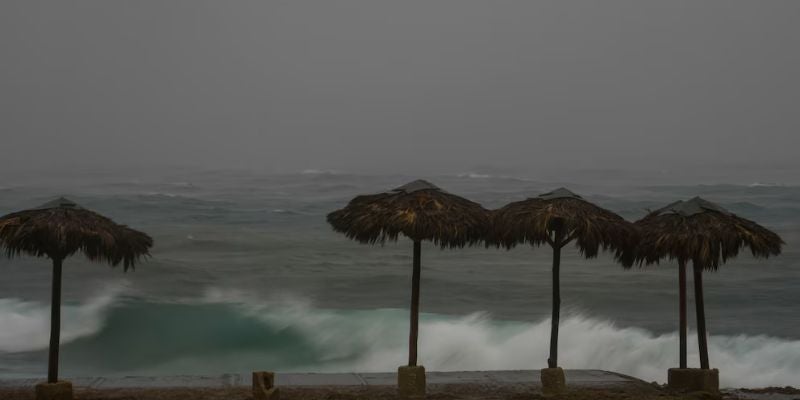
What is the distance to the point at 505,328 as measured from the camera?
1409 inches

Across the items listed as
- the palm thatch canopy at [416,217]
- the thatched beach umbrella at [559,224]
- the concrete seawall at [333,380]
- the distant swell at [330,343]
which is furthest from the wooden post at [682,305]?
the distant swell at [330,343]

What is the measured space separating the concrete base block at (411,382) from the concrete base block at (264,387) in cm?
236

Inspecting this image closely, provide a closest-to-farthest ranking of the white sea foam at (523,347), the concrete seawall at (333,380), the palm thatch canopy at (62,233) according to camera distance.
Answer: the palm thatch canopy at (62,233) < the concrete seawall at (333,380) < the white sea foam at (523,347)

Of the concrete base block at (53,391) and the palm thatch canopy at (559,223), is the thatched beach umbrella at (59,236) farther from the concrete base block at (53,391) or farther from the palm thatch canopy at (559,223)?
the palm thatch canopy at (559,223)

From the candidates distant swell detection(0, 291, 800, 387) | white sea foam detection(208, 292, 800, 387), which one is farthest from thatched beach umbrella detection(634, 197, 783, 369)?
distant swell detection(0, 291, 800, 387)

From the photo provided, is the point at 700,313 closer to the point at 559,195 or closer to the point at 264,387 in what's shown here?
the point at 559,195

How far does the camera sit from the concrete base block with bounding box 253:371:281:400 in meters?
13.8

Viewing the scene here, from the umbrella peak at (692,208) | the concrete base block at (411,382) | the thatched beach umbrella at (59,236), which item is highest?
the umbrella peak at (692,208)

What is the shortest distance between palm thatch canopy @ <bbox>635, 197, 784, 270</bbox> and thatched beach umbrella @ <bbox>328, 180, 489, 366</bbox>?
257 cm

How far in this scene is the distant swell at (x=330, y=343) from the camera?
30594 mm

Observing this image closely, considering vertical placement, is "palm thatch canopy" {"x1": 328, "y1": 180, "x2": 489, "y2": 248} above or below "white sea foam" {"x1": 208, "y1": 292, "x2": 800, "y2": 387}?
above

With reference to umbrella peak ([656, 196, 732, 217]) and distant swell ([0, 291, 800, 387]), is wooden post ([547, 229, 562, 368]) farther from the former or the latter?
distant swell ([0, 291, 800, 387])

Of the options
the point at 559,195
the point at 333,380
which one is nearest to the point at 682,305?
the point at 559,195

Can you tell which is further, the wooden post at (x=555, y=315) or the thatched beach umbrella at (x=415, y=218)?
the wooden post at (x=555, y=315)
